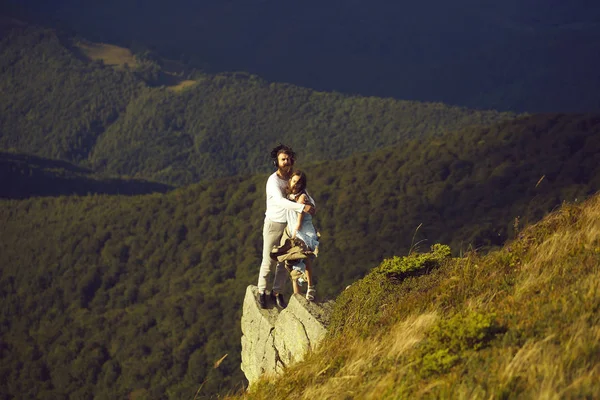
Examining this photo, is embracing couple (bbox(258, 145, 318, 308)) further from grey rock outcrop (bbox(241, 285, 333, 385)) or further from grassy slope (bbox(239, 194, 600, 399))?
grassy slope (bbox(239, 194, 600, 399))

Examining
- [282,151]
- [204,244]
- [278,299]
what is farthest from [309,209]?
[204,244]

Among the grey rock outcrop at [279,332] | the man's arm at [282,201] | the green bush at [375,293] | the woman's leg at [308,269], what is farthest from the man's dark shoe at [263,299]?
the green bush at [375,293]

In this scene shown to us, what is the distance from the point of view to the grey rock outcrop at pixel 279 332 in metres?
11.1

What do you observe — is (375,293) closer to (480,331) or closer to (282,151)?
(282,151)

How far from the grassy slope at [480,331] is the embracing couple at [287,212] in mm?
1267

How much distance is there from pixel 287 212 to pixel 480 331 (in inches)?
200

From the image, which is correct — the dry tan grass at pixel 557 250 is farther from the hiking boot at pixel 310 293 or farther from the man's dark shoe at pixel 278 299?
the man's dark shoe at pixel 278 299

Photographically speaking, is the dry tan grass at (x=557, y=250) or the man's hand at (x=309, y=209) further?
the man's hand at (x=309, y=209)

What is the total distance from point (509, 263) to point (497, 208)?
296 feet

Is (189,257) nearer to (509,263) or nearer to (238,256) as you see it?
(238,256)

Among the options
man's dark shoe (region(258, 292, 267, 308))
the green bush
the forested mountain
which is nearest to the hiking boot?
the green bush

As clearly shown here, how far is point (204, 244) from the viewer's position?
124312 millimetres

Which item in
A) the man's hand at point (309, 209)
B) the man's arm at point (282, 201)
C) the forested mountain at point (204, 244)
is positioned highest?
the man's arm at point (282, 201)

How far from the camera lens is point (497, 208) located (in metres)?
97.3
